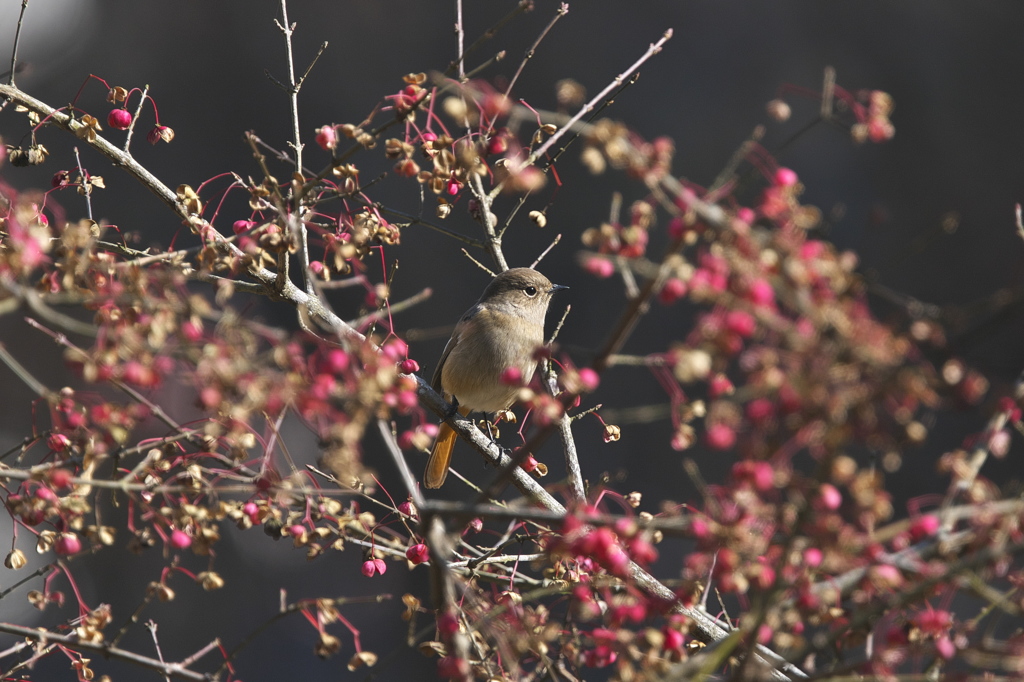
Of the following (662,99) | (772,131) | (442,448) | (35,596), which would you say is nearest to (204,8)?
(662,99)

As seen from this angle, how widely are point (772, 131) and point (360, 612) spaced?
16.4 ft

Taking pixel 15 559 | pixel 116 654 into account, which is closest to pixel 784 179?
pixel 116 654

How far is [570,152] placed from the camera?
7289 mm

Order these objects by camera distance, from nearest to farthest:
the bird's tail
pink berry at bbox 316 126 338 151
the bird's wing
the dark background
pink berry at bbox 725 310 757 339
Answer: pink berry at bbox 725 310 757 339, pink berry at bbox 316 126 338 151, the bird's tail, the bird's wing, the dark background

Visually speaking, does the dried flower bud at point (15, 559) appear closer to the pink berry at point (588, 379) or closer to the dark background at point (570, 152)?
the pink berry at point (588, 379)

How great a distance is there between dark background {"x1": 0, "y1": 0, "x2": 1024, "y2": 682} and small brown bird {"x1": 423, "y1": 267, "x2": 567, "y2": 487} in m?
2.03

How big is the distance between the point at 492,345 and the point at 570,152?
3320 millimetres

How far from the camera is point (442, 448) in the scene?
436cm

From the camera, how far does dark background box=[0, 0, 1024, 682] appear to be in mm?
6906

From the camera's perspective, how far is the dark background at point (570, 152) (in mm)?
6906

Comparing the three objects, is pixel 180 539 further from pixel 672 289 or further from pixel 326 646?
pixel 672 289

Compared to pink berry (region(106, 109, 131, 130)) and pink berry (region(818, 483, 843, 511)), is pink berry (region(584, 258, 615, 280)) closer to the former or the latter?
pink berry (region(818, 483, 843, 511))

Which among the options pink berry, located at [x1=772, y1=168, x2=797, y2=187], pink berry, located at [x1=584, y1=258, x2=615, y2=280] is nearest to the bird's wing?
pink berry, located at [x1=584, y1=258, x2=615, y2=280]

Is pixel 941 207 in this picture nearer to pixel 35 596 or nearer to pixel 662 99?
pixel 662 99
